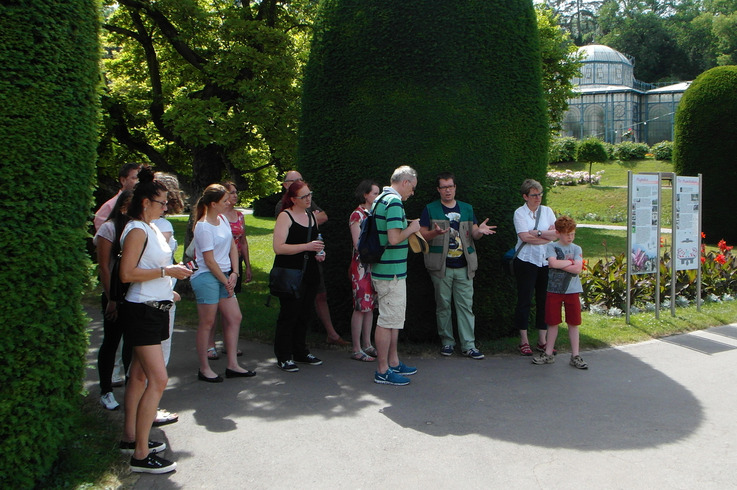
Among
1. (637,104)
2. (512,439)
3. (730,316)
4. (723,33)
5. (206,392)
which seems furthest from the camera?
(723,33)

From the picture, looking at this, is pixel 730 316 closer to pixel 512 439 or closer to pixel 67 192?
pixel 512 439

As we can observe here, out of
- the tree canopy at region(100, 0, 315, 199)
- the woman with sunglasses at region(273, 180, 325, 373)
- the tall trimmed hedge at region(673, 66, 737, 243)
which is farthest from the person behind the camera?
the tall trimmed hedge at region(673, 66, 737, 243)

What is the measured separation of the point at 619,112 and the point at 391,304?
54664mm

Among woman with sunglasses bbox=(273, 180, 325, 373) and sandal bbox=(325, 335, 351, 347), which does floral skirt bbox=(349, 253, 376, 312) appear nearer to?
woman with sunglasses bbox=(273, 180, 325, 373)

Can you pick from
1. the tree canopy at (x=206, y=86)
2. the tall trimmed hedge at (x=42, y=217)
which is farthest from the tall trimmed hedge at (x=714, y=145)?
the tall trimmed hedge at (x=42, y=217)

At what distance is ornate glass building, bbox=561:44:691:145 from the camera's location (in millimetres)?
54031

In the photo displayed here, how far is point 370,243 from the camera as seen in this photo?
219 inches

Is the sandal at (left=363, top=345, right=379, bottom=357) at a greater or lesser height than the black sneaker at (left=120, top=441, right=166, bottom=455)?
lesser

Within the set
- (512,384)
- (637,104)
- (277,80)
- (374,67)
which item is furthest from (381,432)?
(637,104)

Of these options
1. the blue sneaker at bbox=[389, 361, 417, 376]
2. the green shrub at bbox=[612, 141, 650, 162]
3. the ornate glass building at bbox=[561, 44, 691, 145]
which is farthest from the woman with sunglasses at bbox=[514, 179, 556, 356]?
the ornate glass building at bbox=[561, 44, 691, 145]

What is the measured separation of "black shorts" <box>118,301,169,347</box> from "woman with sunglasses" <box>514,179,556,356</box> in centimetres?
395

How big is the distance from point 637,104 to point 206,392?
5753cm

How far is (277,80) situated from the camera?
10.1 metres

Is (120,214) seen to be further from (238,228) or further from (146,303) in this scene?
(238,228)
